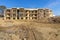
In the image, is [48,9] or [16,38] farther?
[48,9]

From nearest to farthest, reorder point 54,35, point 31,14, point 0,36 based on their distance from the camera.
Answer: point 0,36
point 54,35
point 31,14

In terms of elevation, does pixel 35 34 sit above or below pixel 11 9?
below

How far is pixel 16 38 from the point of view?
23688 mm

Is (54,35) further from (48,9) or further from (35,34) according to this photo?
(48,9)

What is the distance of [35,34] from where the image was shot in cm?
2548

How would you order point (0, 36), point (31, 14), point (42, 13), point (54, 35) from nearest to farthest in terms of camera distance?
point (0, 36) < point (54, 35) < point (42, 13) < point (31, 14)

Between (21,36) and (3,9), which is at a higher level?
(3,9)

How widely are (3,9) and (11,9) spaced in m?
5.00

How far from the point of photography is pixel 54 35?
2527 cm

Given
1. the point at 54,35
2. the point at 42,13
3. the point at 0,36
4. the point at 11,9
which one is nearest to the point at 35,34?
the point at 54,35

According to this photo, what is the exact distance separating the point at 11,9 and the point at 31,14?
32.1 ft

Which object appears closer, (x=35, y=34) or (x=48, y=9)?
(x=35, y=34)

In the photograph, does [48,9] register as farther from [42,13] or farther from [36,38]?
[36,38]

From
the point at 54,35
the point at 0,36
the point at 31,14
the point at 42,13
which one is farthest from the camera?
the point at 31,14
